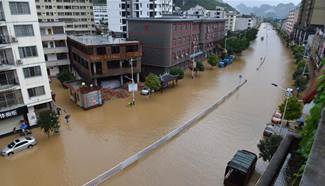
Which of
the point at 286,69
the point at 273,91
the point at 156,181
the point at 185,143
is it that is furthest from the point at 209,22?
the point at 156,181

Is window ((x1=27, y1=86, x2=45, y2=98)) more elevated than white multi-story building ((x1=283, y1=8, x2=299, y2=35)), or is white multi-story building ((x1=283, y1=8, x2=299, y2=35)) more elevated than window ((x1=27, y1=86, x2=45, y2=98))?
A: white multi-story building ((x1=283, y1=8, x2=299, y2=35))

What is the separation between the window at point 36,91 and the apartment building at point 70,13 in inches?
1859

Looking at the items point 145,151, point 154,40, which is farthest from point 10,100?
point 154,40

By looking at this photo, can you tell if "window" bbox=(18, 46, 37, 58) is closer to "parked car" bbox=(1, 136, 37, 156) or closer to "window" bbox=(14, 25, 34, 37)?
"window" bbox=(14, 25, 34, 37)

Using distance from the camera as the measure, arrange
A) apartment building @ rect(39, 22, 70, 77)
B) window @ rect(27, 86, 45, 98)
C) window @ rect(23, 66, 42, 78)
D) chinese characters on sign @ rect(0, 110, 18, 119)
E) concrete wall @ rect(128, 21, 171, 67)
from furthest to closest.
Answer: concrete wall @ rect(128, 21, 171, 67) < apartment building @ rect(39, 22, 70, 77) < window @ rect(27, 86, 45, 98) < window @ rect(23, 66, 42, 78) < chinese characters on sign @ rect(0, 110, 18, 119)

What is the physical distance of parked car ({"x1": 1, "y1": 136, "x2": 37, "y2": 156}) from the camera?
59.7 ft

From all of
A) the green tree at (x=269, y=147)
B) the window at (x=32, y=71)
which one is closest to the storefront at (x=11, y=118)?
the window at (x=32, y=71)

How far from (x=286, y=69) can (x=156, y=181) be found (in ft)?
148

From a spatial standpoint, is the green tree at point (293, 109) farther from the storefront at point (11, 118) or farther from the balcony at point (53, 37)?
the balcony at point (53, 37)

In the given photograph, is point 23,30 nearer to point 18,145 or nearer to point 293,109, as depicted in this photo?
point 18,145

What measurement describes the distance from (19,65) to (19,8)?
200 inches

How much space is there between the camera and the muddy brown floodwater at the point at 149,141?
16.0m

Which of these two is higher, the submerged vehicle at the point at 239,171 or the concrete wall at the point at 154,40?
the concrete wall at the point at 154,40

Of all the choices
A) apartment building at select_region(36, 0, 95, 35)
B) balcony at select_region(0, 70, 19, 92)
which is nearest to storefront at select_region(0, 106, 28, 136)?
balcony at select_region(0, 70, 19, 92)
